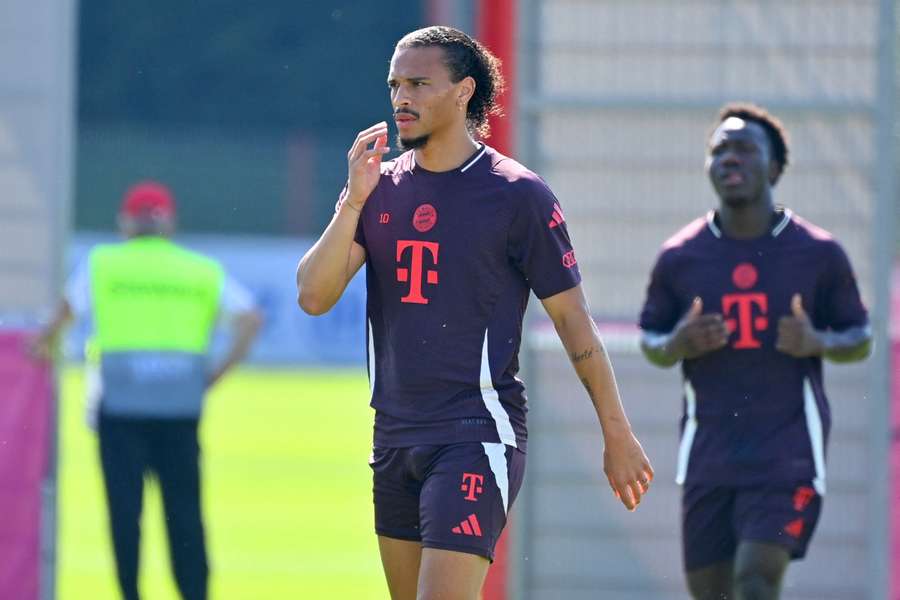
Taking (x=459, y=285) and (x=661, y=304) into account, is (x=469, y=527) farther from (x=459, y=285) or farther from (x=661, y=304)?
(x=661, y=304)

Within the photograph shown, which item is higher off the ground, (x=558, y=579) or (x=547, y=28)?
(x=547, y=28)

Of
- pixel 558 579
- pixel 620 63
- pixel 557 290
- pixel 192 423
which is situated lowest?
pixel 558 579

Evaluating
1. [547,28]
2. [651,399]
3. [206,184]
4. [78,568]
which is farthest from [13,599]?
[206,184]

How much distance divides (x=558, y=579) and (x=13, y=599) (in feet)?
8.35

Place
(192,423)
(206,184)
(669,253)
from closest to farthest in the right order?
(669,253), (192,423), (206,184)

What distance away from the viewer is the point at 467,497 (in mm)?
4719

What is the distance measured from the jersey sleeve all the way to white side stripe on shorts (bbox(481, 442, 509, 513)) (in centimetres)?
202

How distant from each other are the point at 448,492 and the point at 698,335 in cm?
178

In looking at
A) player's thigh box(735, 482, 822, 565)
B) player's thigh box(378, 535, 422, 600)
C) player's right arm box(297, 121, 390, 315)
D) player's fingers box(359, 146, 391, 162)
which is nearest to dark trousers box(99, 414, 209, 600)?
player's thigh box(735, 482, 822, 565)

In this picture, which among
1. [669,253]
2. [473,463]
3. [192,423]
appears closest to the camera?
[473,463]

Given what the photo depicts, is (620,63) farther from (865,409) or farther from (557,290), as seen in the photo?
(557,290)

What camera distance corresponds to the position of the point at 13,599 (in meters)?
7.53

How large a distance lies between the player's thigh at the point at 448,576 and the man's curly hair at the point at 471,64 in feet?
4.50

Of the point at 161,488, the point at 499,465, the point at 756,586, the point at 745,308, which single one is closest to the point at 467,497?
the point at 499,465
